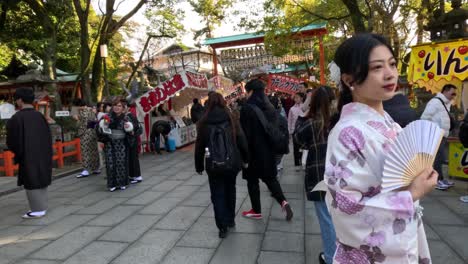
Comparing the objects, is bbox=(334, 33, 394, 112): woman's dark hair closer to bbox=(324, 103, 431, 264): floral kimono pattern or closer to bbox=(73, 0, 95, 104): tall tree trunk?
bbox=(324, 103, 431, 264): floral kimono pattern

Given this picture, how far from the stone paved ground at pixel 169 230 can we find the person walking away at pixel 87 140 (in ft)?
5.35

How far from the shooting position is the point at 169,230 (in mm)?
4359

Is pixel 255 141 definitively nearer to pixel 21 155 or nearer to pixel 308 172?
pixel 308 172

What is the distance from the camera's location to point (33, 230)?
4.61 meters

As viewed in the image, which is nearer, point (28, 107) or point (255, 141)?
point (255, 141)

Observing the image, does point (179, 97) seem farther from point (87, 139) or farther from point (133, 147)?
point (133, 147)

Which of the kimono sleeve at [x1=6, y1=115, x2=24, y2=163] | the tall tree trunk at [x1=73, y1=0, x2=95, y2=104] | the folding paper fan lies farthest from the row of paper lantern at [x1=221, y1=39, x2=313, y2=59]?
the folding paper fan

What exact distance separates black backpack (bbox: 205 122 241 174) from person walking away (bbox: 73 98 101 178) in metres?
4.71

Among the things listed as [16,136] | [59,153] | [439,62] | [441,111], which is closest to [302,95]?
[439,62]

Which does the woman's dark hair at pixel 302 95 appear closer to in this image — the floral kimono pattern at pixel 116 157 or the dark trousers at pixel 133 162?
the dark trousers at pixel 133 162

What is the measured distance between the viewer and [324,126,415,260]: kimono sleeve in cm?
133

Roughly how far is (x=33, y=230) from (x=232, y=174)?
2.75 meters

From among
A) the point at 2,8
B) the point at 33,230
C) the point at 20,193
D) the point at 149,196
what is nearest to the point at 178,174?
the point at 149,196

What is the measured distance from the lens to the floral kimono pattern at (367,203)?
1332 millimetres
